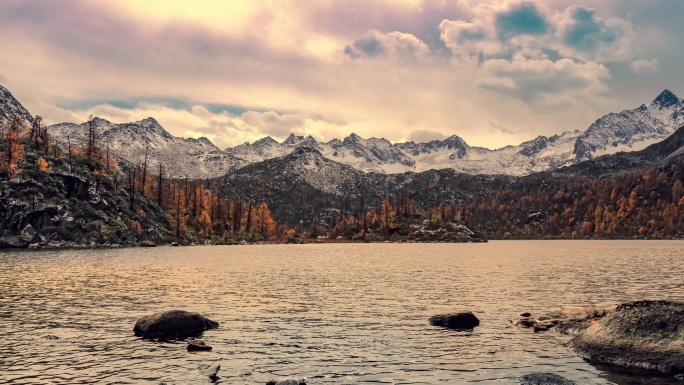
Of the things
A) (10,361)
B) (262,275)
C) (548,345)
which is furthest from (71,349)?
(262,275)

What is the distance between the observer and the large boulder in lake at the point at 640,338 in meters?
27.5

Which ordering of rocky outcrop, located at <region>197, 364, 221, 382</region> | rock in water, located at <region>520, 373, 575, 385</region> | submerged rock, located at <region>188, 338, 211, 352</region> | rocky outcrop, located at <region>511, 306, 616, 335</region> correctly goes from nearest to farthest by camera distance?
1. rock in water, located at <region>520, 373, 575, 385</region>
2. rocky outcrop, located at <region>197, 364, 221, 382</region>
3. submerged rock, located at <region>188, 338, 211, 352</region>
4. rocky outcrop, located at <region>511, 306, 616, 335</region>

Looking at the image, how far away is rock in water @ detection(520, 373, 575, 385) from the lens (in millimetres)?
23547

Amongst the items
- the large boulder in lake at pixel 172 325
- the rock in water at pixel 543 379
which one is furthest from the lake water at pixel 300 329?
the large boulder in lake at pixel 172 325

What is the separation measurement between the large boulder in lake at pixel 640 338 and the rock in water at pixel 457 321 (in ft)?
29.1

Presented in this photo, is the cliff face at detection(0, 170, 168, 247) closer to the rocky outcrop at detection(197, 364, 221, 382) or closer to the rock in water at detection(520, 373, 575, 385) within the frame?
the rocky outcrop at detection(197, 364, 221, 382)

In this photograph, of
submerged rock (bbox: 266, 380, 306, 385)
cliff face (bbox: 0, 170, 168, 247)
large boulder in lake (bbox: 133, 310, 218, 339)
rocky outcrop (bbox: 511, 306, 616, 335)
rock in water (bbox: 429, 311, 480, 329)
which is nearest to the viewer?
submerged rock (bbox: 266, 380, 306, 385)

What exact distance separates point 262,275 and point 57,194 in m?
136

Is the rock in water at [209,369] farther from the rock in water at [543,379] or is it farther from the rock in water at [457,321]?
the rock in water at [457,321]

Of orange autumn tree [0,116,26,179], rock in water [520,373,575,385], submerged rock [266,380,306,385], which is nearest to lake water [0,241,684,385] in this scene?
rock in water [520,373,575,385]

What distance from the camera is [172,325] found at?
36.7 meters

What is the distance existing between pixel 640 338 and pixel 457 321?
1354cm

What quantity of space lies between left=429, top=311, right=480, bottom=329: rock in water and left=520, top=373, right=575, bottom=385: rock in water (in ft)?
47.7

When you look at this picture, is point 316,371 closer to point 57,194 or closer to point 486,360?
point 486,360
